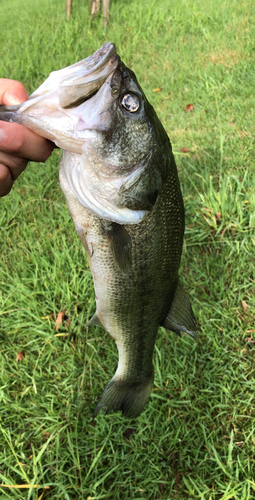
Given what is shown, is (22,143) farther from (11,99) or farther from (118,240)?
(118,240)

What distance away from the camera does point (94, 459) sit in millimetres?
1992

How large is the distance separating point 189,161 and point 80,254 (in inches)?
53.4

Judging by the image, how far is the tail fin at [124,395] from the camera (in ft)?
5.83

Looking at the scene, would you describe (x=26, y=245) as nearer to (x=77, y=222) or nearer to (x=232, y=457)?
(x=77, y=222)

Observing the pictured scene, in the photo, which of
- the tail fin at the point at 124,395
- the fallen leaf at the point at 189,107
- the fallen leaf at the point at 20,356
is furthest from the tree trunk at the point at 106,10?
the tail fin at the point at 124,395

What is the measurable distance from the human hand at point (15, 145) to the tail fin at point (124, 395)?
1006mm

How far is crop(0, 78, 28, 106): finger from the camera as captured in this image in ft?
4.55

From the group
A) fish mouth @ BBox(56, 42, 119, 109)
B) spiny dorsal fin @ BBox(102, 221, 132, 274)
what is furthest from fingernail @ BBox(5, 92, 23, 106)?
spiny dorsal fin @ BBox(102, 221, 132, 274)

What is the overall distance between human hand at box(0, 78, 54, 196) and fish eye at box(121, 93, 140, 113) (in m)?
0.29

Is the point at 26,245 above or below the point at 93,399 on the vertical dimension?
above

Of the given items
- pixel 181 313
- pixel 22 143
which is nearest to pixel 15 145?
pixel 22 143

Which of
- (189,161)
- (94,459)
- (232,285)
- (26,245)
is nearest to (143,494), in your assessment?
(94,459)

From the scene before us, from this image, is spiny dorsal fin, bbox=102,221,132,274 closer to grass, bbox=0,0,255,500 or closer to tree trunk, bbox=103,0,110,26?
grass, bbox=0,0,255,500

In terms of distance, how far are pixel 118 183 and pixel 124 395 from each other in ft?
3.55
